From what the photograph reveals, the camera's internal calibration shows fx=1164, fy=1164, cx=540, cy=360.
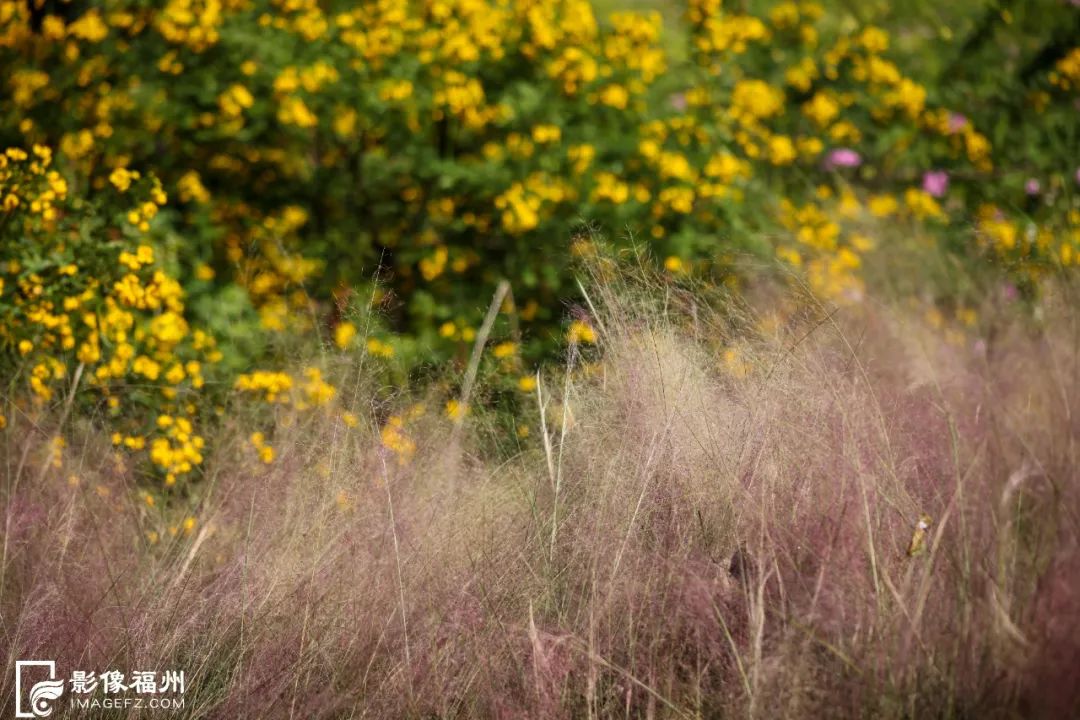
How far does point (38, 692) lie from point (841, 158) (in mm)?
4104

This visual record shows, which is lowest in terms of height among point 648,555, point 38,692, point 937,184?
point 937,184

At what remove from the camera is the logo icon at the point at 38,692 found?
84.7 inches

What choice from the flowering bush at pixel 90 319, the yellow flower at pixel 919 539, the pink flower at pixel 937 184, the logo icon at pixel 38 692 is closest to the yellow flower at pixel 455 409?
the flowering bush at pixel 90 319

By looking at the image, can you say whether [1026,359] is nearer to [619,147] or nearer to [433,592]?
[433,592]

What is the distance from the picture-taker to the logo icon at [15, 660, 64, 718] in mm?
2152

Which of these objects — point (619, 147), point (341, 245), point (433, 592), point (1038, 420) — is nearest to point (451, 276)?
point (341, 245)

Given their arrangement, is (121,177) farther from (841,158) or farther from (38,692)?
(841,158)

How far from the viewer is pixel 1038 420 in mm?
1971

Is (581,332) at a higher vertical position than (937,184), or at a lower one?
higher

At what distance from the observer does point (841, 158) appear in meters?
5.22

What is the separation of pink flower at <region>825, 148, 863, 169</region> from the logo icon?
4.06m

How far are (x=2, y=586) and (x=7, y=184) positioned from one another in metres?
1.28

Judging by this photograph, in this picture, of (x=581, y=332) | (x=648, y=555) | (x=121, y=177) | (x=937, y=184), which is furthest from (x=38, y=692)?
(x=937, y=184)

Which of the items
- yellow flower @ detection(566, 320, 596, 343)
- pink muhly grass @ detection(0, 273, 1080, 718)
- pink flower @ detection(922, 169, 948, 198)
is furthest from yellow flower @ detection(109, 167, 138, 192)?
pink flower @ detection(922, 169, 948, 198)
